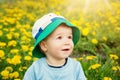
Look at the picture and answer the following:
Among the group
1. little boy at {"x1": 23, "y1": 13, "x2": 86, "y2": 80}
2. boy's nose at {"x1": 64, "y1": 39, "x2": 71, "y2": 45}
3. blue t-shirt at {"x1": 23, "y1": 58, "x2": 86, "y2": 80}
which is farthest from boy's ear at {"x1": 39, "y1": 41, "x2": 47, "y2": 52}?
boy's nose at {"x1": 64, "y1": 39, "x2": 71, "y2": 45}

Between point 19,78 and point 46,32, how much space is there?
4.22 ft

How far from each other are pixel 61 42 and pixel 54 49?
0.32ft

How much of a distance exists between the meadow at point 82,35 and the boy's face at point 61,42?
104 centimetres

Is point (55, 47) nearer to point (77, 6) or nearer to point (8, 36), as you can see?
point (8, 36)

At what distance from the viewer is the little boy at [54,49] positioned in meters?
3.33

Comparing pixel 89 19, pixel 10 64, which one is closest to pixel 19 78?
pixel 10 64

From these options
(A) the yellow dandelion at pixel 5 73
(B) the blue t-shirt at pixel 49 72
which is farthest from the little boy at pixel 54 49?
(A) the yellow dandelion at pixel 5 73

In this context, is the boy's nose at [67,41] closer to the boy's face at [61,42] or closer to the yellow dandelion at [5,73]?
the boy's face at [61,42]

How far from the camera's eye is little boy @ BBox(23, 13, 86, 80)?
3.33 metres

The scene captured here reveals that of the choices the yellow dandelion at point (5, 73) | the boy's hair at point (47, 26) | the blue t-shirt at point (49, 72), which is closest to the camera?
the boy's hair at point (47, 26)

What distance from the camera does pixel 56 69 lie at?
3445 millimetres

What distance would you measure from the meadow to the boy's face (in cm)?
104

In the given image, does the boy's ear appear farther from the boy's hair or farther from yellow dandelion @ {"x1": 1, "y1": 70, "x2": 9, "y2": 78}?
yellow dandelion @ {"x1": 1, "y1": 70, "x2": 9, "y2": 78}

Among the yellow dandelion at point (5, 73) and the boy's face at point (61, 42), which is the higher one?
the boy's face at point (61, 42)
